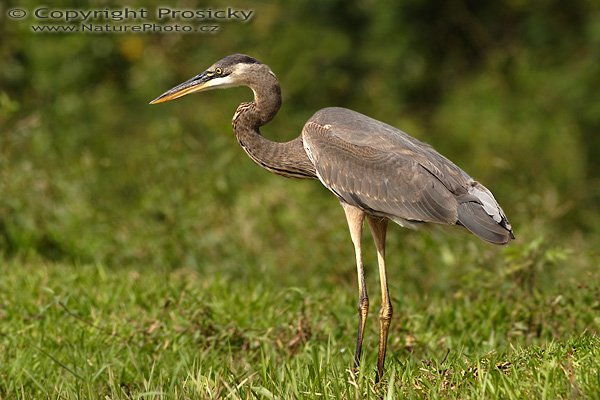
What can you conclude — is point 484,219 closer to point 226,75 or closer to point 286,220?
point 226,75

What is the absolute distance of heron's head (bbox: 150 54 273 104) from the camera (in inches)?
216

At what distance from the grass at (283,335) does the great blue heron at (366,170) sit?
0.53 metres

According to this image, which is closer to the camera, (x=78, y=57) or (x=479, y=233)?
(x=479, y=233)

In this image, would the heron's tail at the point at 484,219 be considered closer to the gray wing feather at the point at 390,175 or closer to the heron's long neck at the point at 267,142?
the gray wing feather at the point at 390,175

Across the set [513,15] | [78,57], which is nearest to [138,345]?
[78,57]

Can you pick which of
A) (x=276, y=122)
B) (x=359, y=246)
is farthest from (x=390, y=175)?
(x=276, y=122)

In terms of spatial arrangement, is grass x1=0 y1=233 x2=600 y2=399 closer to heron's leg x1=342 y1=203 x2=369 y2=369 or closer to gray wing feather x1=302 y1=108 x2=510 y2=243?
heron's leg x1=342 y1=203 x2=369 y2=369

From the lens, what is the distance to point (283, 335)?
5.55 metres

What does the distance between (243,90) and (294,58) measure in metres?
0.83

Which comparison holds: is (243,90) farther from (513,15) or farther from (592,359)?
(592,359)

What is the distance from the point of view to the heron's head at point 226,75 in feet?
18.0

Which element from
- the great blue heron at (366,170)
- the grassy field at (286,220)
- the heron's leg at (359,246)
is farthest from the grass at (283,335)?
the great blue heron at (366,170)

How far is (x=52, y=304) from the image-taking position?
5891mm

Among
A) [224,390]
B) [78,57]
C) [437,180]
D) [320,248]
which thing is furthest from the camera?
[78,57]
